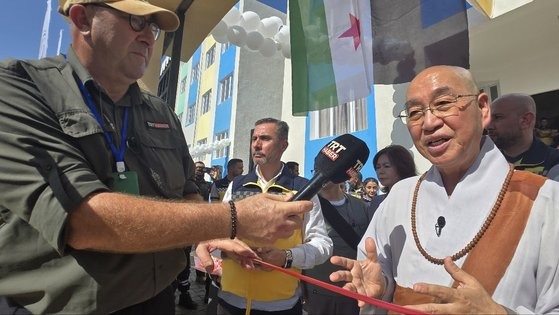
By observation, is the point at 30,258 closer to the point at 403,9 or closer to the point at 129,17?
the point at 129,17

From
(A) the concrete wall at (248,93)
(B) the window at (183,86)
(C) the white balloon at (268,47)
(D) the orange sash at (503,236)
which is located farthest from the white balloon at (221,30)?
(B) the window at (183,86)

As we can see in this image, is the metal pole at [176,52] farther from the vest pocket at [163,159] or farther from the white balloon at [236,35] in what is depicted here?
the white balloon at [236,35]

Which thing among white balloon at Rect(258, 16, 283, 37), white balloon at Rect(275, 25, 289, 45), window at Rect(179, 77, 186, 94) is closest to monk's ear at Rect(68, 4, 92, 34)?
white balloon at Rect(258, 16, 283, 37)

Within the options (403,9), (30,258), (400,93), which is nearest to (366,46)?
(403,9)

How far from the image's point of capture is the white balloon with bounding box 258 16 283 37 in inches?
274

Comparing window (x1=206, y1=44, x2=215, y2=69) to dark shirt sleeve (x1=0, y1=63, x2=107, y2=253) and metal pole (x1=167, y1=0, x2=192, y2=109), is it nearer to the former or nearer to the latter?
metal pole (x1=167, y1=0, x2=192, y2=109)

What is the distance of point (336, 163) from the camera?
72.9 inches

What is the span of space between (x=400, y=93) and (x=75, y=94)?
26.2 ft

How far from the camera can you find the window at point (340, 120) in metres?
9.54

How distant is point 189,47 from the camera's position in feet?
13.1

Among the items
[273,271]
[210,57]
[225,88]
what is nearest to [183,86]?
[210,57]

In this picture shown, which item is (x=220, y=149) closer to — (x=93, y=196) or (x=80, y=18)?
(x=80, y=18)

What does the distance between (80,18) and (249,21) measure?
546 centimetres

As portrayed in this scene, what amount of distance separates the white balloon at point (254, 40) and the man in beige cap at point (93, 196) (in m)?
5.27
